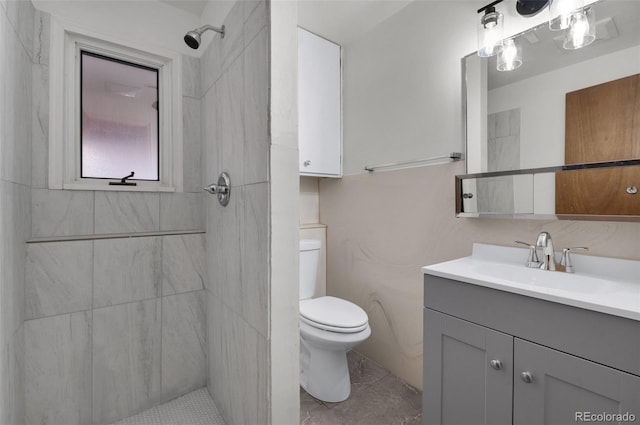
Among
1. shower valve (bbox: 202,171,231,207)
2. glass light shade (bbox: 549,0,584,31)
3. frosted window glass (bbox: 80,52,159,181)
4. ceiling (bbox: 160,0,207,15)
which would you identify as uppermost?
Result: ceiling (bbox: 160,0,207,15)

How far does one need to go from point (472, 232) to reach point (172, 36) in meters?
2.00

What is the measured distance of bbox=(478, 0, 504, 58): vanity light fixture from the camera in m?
1.41

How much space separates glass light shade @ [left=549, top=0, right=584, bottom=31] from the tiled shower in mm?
1226

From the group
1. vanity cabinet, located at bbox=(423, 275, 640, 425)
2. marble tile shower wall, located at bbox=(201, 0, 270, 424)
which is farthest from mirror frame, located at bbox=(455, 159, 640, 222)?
marble tile shower wall, located at bbox=(201, 0, 270, 424)

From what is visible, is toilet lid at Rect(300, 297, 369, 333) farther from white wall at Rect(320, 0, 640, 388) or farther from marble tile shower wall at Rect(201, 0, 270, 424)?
marble tile shower wall at Rect(201, 0, 270, 424)

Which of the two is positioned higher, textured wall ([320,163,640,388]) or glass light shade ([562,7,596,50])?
glass light shade ([562,7,596,50])

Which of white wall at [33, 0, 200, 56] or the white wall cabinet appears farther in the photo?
the white wall cabinet

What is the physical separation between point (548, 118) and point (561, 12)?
43 centimetres

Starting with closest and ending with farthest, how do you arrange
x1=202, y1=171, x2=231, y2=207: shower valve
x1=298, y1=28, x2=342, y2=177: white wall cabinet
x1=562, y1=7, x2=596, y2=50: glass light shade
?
1. x1=562, y1=7, x2=596, y2=50: glass light shade
2. x1=202, y1=171, x2=231, y2=207: shower valve
3. x1=298, y1=28, x2=342, y2=177: white wall cabinet

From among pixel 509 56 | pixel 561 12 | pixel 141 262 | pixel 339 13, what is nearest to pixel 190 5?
pixel 339 13

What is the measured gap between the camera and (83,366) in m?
1.35

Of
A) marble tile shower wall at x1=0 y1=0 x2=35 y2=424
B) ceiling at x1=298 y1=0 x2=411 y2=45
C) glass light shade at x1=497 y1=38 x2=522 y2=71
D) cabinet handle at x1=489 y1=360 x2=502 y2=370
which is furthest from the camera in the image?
ceiling at x1=298 y1=0 x2=411 y2=45

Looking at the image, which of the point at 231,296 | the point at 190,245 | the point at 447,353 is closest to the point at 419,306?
the point at 447,353

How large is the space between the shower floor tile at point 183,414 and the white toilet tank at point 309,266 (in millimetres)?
842
